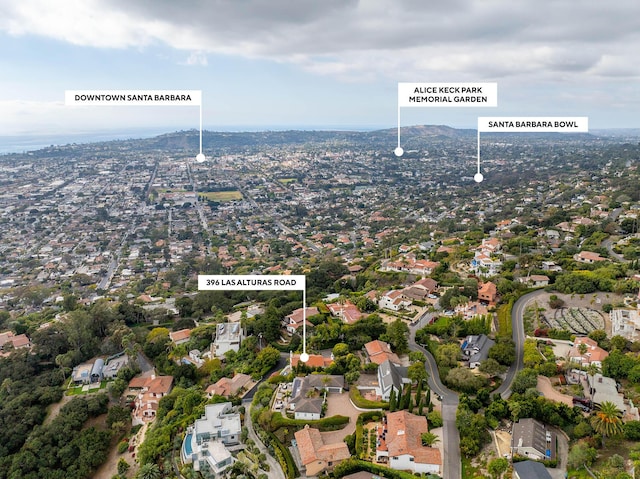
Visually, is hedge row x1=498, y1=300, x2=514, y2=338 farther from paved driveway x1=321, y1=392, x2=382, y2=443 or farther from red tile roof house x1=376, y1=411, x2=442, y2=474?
paved driveway x1=321, y1=392, x2=382, y2=443

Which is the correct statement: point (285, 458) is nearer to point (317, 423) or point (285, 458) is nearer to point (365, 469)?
point (317, 423)

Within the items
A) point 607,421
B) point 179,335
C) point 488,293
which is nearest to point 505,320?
point 488,293

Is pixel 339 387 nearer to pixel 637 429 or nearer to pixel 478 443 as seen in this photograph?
pixel 478 443

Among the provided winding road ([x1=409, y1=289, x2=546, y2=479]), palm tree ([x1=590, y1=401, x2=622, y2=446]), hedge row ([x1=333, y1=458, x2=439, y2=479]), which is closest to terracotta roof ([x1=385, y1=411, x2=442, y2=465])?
hedge row ([x1=333, y1=458, x2=439, y2=479])

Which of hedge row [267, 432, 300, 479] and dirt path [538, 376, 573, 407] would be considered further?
dirt path [538, 376, 573, 407]

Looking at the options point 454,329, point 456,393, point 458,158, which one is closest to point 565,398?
point 456,393
